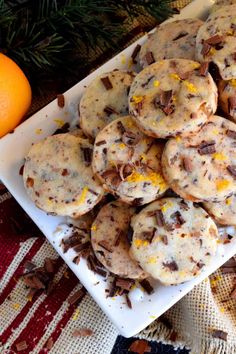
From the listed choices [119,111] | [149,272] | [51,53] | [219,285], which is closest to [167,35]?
[119,111]

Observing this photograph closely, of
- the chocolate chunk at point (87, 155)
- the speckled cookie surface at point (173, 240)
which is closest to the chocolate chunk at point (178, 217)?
the speckled cookie surface at point (173, 240)

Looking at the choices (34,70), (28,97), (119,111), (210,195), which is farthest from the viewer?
(34,70)

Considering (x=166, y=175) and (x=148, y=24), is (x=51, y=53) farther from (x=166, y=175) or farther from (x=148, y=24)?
(x=166, y=175)

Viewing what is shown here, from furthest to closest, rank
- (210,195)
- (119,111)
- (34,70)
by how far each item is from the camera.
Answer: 1. (34,70)
2. (119,111)
3. (210,195)

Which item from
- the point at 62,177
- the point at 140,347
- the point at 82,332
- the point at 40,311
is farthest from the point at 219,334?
the point at 62,177

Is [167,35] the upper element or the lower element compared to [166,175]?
upper

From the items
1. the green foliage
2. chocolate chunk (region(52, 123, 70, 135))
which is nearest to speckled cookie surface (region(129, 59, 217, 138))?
chocolate chunk (region(52, 123, 70, 135))
